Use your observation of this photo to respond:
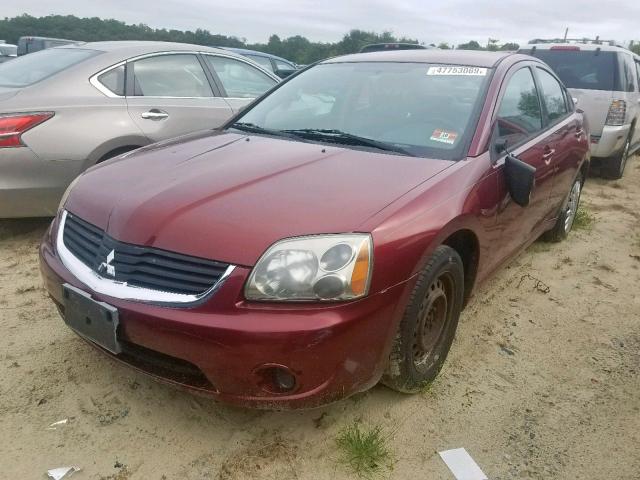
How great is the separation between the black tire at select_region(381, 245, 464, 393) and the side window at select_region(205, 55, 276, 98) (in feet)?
10.5

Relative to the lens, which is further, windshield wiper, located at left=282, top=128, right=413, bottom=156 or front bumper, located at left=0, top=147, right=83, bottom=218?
front bumper, located at left=0, top=147, right=83, bottom=218

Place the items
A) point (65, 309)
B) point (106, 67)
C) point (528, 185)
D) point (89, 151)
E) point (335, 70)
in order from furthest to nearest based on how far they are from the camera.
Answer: point (106, 67), point (89, 151), point (335, 70), point (528, 185), point (65, 309)

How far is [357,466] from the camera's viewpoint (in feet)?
6.49

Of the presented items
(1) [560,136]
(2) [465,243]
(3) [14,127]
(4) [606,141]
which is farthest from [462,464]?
(4) [606,141]

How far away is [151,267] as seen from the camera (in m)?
1.90

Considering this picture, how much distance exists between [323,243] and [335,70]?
1.84 m

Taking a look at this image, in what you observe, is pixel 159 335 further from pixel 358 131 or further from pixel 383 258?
pixel 358 131

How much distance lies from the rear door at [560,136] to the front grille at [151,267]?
2.43 metres

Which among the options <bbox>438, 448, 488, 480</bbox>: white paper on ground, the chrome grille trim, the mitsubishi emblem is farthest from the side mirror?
the mitsubishi emblem

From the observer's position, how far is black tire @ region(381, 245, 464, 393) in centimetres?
207

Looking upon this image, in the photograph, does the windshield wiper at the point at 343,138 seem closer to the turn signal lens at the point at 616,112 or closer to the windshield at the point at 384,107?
the windshield at the point at 384,107

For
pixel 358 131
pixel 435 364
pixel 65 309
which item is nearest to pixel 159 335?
pixel 65 309

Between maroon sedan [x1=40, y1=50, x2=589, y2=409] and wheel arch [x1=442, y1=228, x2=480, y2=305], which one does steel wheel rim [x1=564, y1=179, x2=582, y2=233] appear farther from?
wheel arch [x1=442, y1=228, x2=480, y2=305]

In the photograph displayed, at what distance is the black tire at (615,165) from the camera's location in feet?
22.5
